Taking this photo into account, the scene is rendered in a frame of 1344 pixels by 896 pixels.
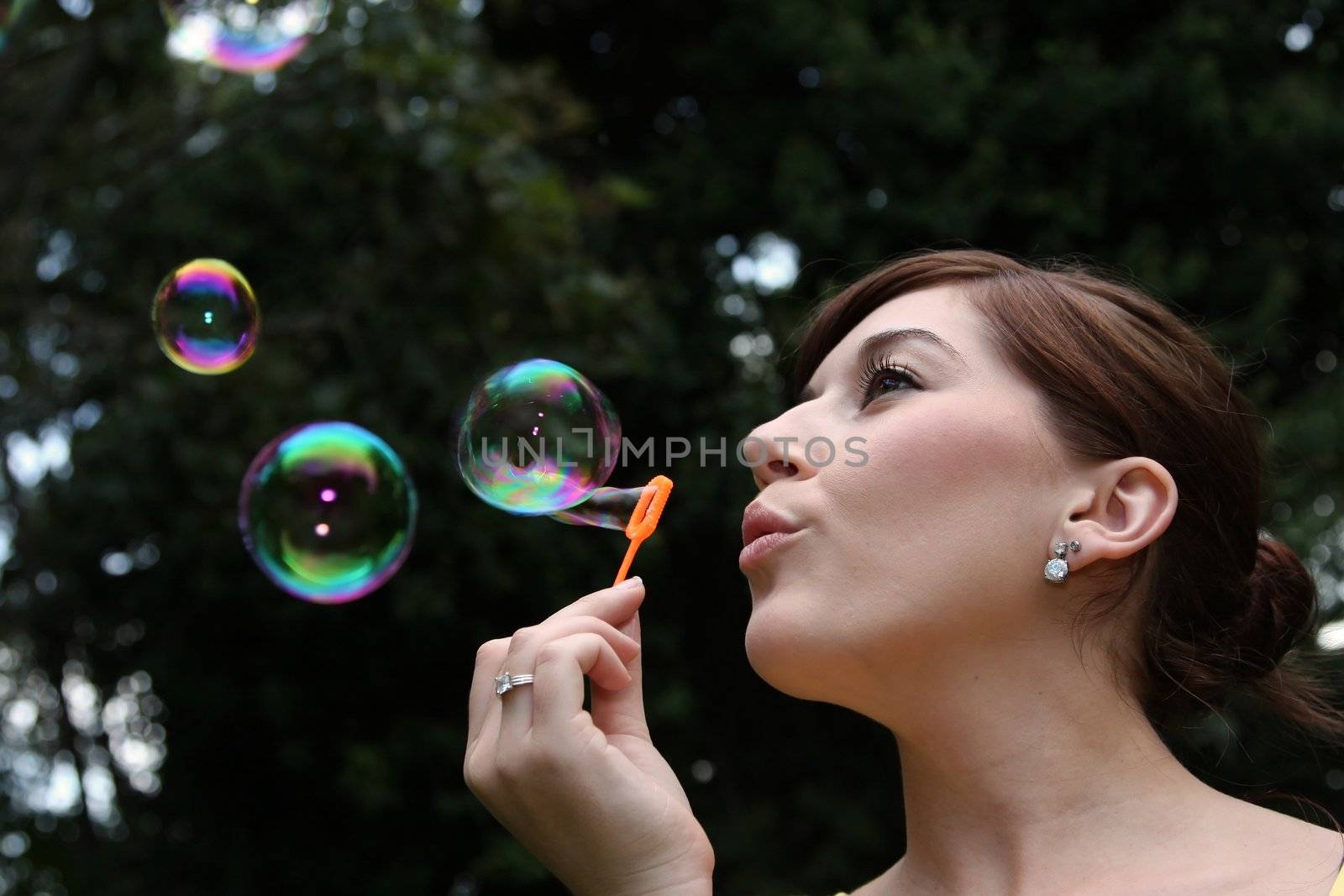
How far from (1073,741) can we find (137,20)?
178 inches

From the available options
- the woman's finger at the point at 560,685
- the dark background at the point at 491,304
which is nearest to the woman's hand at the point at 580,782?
the woman's finger at the point at 560,685

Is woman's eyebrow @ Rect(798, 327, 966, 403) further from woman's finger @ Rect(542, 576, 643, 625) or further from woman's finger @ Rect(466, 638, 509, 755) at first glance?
woman's finger @ Rect(466, 638, 509, 755)

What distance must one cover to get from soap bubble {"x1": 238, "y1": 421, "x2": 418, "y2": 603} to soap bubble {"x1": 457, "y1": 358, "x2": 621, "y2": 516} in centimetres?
46

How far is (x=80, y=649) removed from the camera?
6.48 meters

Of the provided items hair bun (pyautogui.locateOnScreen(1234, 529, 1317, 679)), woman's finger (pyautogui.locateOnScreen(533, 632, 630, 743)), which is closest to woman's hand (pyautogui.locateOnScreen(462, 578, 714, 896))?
woman's finger (pyautogui.locateOnScreen(533, 632, 630, 743))

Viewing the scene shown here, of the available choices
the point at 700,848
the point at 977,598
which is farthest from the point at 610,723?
the point at 977,598

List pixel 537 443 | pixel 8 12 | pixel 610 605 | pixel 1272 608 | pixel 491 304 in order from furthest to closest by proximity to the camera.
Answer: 1. pixel 491 304
2. pixel 8 12
3. pixel 537 443
4. pixel 1272 608
5. pixel 610 605

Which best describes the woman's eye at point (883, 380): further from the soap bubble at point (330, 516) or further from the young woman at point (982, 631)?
the soap bubble at point (330, 516)

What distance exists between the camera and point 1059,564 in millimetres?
1566

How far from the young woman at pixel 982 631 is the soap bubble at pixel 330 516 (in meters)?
1.20

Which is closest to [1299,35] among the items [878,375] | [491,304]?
[491,304]

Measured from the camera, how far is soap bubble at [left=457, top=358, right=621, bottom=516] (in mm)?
2354

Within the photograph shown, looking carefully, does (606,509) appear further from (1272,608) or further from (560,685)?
(1272,608)

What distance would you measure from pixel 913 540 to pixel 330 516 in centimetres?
164
